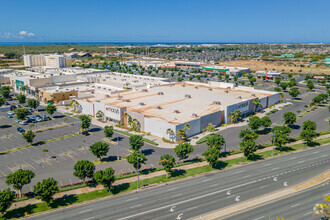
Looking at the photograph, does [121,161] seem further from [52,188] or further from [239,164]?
[239,164]

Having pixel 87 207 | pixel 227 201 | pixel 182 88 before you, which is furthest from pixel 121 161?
pixel 182 88

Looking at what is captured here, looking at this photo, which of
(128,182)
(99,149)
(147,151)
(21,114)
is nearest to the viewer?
(128,182)

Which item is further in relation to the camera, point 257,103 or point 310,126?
point 257,103

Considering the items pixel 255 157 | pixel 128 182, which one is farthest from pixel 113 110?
pixel 255 157

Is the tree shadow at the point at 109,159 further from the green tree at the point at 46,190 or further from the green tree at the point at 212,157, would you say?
the green tree at the point at 212,157

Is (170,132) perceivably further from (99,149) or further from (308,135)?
(308,135)
